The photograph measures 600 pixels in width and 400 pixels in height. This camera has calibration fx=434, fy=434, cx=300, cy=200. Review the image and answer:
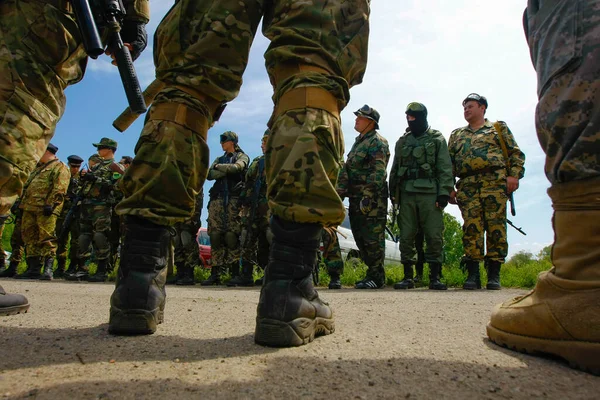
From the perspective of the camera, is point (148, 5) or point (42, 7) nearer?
point (42, 7)

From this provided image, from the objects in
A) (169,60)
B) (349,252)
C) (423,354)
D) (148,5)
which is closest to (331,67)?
(169,60)

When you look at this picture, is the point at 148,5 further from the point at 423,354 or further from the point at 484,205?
the point at 484,205

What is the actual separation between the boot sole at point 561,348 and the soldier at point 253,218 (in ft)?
16.8

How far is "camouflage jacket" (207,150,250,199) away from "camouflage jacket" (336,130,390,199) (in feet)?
5.62

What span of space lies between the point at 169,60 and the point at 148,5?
1027mm

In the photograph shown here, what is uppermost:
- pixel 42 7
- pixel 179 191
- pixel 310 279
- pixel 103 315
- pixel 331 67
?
pixel 42 7

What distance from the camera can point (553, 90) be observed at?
47.3 inches

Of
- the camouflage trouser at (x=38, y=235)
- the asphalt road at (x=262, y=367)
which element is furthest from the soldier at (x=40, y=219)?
the asphalt road at (x=262, y=367)

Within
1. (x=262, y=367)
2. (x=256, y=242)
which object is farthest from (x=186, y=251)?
(x=262, y=367)

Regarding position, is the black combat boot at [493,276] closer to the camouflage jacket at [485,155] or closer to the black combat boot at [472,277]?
the black combat boot at [472,277]

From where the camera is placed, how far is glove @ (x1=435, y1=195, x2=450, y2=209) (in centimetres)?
538

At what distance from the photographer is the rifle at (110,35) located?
1.84 metres

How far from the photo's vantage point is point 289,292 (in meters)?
1.27

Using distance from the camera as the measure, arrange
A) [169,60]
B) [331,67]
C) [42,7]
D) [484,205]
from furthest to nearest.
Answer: [484,205], [42,7], [169,60], [331,67]
